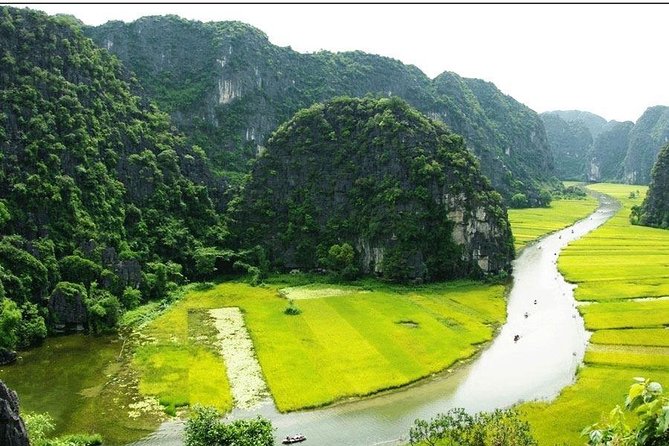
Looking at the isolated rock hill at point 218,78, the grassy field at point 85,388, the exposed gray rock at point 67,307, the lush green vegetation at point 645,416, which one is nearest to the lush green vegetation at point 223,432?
the grassy field at point 85,388

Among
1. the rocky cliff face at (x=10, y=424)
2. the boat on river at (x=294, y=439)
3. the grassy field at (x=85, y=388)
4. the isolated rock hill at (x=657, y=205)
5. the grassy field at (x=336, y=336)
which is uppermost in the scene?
the isolated rock hill at (x=657, y=205)

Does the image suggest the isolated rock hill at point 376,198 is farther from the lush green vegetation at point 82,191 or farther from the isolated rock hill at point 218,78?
the isolated rock hill at point 218,78

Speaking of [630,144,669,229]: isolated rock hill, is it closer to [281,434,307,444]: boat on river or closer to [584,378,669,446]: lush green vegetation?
[281,434,307,444]: boat on river

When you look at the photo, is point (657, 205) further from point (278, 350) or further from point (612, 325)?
point (278, 350)

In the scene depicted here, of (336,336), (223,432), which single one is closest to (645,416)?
(223,432)

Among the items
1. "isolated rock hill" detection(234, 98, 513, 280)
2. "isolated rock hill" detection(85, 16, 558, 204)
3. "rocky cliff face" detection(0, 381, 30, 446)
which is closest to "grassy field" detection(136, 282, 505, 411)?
"isolated rock hill" detection(234, 98, 513, 280)
